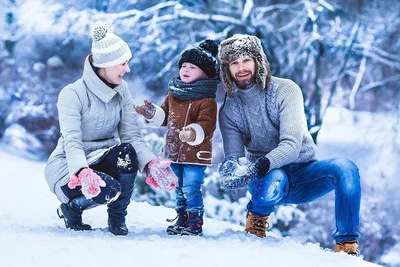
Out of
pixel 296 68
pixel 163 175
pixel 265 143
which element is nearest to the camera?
pixel 163 175

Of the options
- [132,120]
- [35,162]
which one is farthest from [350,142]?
[132,120]

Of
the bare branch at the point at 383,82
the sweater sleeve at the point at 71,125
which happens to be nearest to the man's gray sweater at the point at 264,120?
the sweater sleeve at the point at 71,125

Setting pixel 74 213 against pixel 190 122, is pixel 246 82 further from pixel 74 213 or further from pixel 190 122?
pixel 74 213

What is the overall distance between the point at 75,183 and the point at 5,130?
3713 mm

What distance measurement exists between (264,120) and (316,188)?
10.4 inches

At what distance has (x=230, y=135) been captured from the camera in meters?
1.81

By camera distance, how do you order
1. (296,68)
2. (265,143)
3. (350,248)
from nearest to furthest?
(350,248) → (265,143) → (296,68)

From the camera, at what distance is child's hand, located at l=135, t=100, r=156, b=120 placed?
70.0 inches

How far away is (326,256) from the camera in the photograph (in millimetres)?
1446

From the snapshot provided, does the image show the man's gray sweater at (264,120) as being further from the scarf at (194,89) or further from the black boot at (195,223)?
the black boot at (195,223)

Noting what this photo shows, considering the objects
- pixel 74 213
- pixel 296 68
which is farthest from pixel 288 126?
pixel 296 68

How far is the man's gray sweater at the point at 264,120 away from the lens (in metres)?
1.73

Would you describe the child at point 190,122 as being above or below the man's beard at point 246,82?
below

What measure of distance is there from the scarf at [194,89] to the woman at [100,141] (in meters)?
0.17
